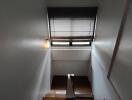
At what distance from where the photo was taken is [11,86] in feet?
6.14

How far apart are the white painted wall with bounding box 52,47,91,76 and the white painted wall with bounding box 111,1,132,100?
2769 millimetres

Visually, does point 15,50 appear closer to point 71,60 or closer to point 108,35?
point 108,35

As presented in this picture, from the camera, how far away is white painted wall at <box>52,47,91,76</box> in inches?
202

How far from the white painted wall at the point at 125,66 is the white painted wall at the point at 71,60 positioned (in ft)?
9.09

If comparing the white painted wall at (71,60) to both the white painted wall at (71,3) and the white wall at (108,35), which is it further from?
the white wall at (108,35)

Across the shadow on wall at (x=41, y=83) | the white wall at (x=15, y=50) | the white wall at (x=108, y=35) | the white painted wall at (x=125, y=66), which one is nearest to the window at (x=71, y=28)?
the shadow on wall at (x=41, y=83)

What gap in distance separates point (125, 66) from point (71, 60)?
3450 millimetres

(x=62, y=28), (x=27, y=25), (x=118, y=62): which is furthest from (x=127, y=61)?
(x=62, y=28)

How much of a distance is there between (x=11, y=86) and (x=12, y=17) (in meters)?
0.80

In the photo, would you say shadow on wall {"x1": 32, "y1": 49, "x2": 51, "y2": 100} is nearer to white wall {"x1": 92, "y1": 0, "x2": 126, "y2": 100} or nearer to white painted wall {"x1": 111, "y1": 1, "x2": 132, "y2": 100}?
white wall {"x1": 92, "y1": 0, "x2": 126, "y2": 100}

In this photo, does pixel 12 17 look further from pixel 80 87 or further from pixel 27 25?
pixel 80 87

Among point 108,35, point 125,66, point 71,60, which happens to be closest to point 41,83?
point 108,35

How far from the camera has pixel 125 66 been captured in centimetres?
195

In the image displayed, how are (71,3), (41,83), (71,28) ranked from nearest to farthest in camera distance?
(41,83)
(71,3)
(71,28)
